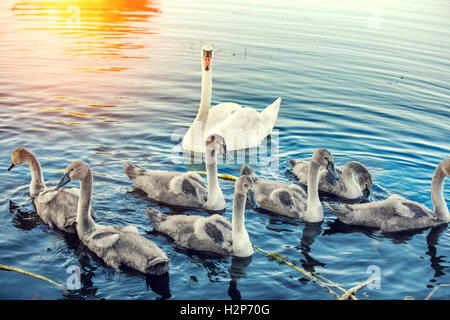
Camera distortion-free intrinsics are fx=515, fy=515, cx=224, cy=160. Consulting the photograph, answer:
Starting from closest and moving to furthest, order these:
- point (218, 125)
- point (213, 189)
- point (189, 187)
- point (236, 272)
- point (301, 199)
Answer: point (236, 272) → point (213, 189) → point (189, 187) → point (301, 199) → point (218, 125)

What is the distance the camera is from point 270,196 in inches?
391

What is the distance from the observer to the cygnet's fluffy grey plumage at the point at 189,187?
982cm

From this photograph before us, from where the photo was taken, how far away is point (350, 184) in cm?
1077

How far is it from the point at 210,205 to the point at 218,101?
8279 millimetres

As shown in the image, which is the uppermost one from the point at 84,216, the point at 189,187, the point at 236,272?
the point at 189,187

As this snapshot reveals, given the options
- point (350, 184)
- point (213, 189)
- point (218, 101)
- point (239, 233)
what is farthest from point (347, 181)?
point (218, 101)

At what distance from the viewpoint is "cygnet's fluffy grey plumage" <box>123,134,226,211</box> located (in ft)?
32.2

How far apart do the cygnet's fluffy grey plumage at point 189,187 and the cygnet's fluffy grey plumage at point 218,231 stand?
112cm

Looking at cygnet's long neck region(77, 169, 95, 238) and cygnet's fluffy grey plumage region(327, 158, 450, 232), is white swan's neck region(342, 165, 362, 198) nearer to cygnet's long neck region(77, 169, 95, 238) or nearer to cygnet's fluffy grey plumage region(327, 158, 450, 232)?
cygnet's fluffy grey plumage region(327, 158, 450, 232)

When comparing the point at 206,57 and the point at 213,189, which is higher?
the point at 206,57

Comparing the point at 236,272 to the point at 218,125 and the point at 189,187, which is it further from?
the point at 218,125

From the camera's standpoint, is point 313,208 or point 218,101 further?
point 218,101

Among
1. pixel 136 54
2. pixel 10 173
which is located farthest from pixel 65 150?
pixel 136 54

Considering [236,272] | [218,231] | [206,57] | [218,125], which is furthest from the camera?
[218,125]
